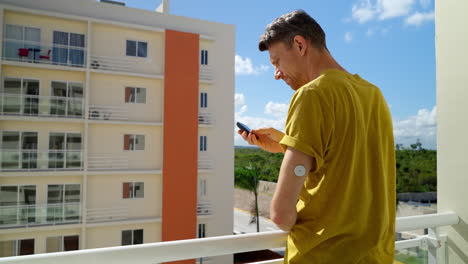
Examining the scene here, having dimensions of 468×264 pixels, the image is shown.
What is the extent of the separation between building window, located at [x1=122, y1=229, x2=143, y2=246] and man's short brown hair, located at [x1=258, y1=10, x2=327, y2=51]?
25.9ft

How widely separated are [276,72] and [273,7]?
24.9m

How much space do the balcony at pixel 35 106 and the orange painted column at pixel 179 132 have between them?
6.05 ft

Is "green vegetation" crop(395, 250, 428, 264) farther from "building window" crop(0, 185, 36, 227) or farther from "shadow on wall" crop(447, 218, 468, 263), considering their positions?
"building window" crop(0, 185, 36, 227)

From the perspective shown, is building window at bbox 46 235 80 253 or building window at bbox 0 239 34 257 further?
building window at bbox 46 235 80 253

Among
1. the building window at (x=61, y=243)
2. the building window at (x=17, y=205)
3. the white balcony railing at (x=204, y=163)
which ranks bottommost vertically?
the building window at (x=61, y=243)

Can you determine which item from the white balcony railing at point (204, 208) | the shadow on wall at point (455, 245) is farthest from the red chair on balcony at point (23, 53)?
the shadow on wall at point (455, 245)

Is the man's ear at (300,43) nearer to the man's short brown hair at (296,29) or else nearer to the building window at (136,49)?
the man's short brown hair at (296,29)

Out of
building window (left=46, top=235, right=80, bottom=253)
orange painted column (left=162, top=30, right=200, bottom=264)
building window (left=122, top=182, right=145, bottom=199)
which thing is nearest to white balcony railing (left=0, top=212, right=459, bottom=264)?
orange painted column (left=162, top=30, right=200, bottom=264)

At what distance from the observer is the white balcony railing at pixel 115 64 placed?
6.66 metres

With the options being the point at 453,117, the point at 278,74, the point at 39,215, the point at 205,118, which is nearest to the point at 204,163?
the point at 205,118

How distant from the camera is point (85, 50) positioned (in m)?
6.74

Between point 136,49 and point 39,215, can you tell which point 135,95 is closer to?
point 136,49

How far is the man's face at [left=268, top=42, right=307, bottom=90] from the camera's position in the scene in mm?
354

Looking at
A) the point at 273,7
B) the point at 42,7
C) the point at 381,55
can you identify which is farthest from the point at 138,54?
the point at 273,7
